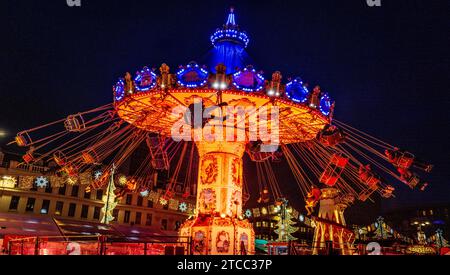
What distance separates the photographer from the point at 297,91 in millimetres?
13984

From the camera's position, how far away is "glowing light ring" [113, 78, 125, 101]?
573 inches

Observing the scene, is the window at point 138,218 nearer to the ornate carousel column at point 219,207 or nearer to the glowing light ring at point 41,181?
the glowing light ring at point 41,181

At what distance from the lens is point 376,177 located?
15.0 metres

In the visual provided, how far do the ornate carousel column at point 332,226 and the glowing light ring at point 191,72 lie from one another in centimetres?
737

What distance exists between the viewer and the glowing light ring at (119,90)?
47.8 ft

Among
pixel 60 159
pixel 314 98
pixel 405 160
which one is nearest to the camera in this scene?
pixel 405 160

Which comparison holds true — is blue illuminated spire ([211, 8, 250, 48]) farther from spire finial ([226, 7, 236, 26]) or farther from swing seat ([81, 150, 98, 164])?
swing seat ([81, 150, 98, 164])

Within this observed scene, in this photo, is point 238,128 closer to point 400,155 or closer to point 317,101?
point 317,101

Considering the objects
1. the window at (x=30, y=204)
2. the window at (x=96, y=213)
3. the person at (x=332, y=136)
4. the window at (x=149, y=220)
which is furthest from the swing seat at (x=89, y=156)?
the window at (x=149, y=220)

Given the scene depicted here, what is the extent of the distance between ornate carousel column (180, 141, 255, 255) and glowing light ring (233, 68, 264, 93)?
346cm

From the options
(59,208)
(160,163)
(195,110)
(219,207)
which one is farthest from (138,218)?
(195,110)

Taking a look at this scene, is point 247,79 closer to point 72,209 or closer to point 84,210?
point 72,209

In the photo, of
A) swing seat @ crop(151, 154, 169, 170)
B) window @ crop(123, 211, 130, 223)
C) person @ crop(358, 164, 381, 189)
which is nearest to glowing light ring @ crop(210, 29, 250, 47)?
swing seat @ crop(151, 154, 169, 170)

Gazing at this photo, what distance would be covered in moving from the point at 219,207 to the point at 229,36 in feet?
25.5
